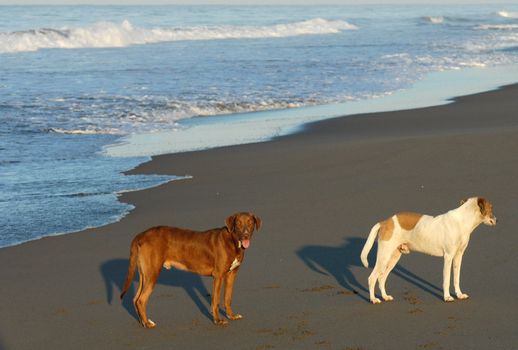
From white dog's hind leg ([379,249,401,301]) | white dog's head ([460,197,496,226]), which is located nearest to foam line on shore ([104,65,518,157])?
white dog's hind leg ([379,249,401,301])

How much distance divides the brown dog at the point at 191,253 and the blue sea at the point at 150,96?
315cm

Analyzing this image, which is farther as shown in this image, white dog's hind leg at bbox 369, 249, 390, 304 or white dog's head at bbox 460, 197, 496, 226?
white dog's hind leg at bbox 369, 249, 390, 304

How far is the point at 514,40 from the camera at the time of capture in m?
46.0

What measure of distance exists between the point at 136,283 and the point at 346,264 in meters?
2.05

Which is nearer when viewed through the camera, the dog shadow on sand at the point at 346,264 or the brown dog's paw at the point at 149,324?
the brown dog's paw at the point at 149,324

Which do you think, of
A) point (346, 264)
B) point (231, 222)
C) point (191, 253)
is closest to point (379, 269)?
point (346, 264)

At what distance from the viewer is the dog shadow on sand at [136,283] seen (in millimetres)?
7840

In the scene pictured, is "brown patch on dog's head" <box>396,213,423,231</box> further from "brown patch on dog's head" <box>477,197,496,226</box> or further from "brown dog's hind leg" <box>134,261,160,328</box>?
"brown dog's hind leg" <box>134,261,160,328</box>

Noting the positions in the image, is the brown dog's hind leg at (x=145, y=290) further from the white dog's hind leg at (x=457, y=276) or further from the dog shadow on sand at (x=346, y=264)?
the white dog's hind leg at (x=457, y=276)

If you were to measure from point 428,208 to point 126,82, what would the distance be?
17.1m

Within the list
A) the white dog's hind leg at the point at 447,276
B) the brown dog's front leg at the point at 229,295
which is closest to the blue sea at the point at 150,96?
the brown dog's front leg at the point at 229,295

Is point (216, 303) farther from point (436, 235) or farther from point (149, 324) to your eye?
point (436, 235)

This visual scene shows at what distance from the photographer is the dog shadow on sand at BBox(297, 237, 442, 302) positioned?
8.15 m

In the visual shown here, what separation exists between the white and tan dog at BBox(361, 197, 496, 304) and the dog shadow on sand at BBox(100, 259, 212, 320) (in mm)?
1481
